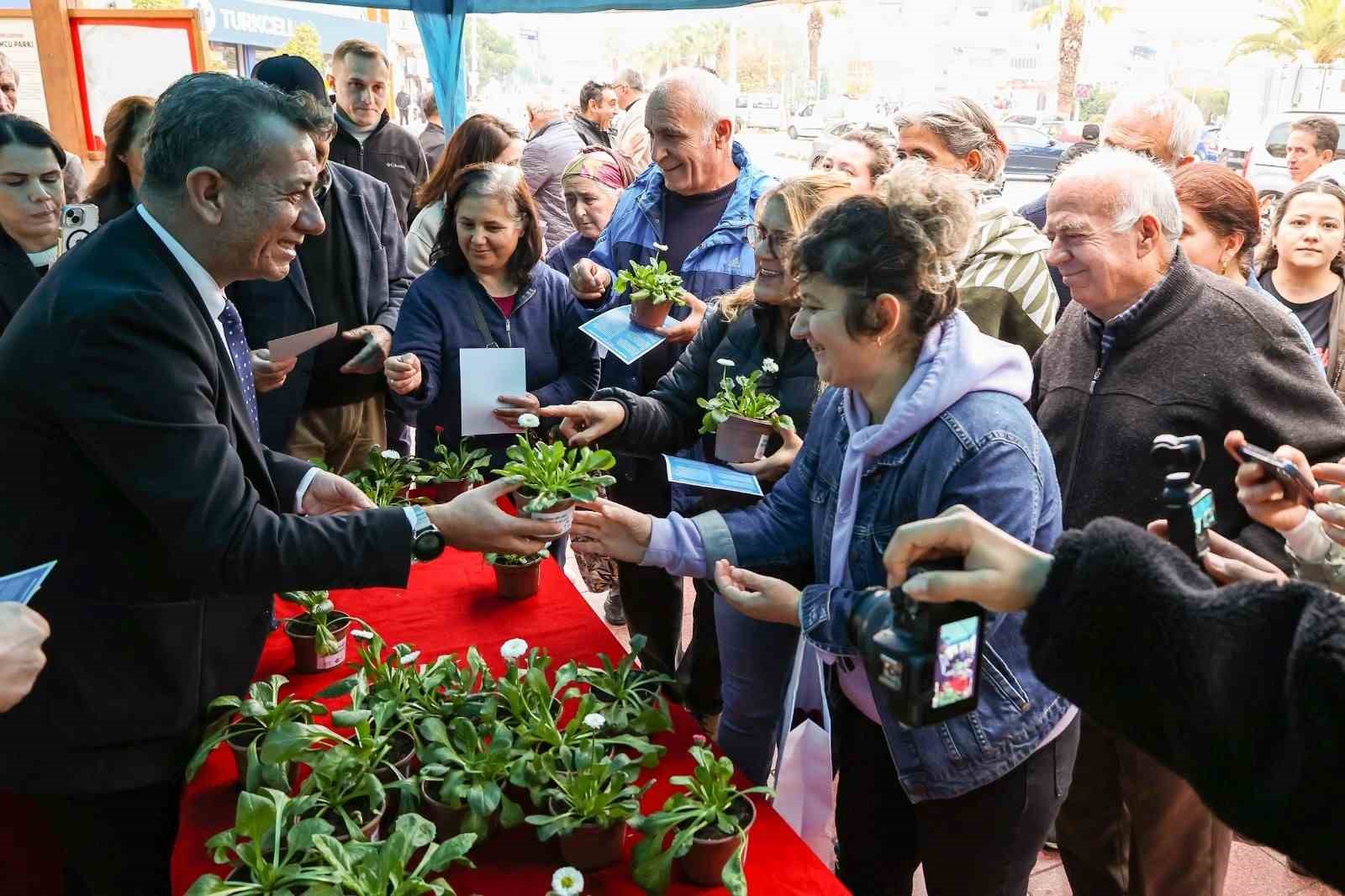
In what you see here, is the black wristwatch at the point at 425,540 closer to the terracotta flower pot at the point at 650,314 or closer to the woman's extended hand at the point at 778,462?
the woman's extended hand at the point at 778,462

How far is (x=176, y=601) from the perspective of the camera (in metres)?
1.82

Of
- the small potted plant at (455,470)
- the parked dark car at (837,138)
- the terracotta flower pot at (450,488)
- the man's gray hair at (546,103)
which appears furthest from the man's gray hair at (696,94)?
the man's gray hair at (546,103)

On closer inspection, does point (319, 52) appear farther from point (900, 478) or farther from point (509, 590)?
point (900, 478)

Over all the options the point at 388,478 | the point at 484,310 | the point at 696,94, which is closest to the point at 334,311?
the point at 484,310

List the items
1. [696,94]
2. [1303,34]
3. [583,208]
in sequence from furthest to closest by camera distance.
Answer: [1303,34] < [583,208] < [696,94]

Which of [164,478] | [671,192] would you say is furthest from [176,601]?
[671,192]

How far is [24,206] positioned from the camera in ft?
10.5

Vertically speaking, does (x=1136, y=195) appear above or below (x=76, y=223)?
above

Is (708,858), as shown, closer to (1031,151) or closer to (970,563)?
(970,563)

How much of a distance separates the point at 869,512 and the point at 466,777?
900mm

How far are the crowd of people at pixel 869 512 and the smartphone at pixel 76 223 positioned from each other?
257 mm

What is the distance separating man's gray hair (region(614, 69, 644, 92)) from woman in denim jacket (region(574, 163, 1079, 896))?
5.98 meters

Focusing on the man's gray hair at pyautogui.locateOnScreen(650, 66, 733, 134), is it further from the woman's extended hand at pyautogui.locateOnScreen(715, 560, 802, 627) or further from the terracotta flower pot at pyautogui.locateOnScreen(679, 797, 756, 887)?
the terracotta flower pot at pyautogui.locateOnScreen(679, 797, 756, 887)

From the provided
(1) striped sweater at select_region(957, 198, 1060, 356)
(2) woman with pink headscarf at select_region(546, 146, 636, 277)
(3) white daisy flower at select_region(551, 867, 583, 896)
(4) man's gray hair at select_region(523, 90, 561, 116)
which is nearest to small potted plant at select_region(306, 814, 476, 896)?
(3) white daisy flower at select_region(551, 867, 583, 896)
